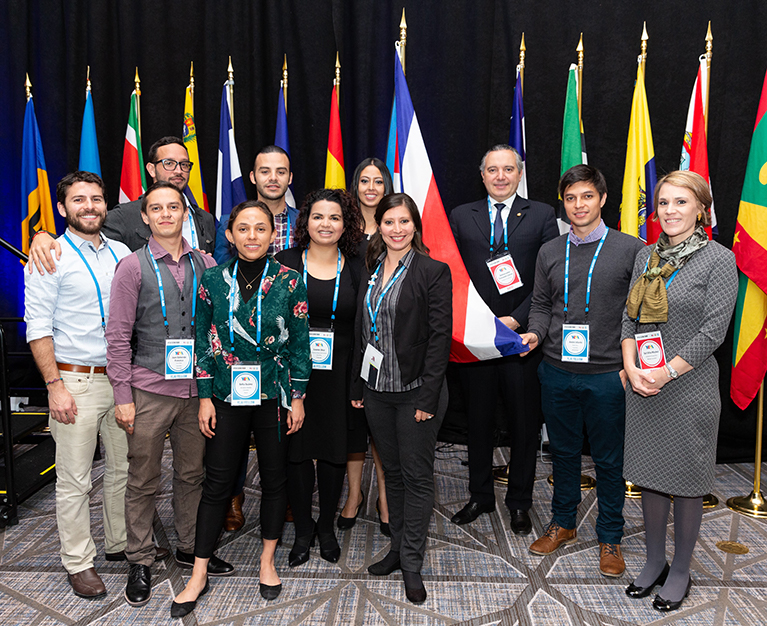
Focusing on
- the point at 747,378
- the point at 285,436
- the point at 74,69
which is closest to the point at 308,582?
the point at 285,436

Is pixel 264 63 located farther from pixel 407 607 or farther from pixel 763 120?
pixel 407 607

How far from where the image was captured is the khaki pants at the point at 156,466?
237 cm

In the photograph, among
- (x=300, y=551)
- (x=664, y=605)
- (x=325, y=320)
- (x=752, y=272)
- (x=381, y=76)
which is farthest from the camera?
(x=381, y=76)

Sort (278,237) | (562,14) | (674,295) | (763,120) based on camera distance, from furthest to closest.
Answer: (562,14)
(763,120)
(278,237)
(674,295)

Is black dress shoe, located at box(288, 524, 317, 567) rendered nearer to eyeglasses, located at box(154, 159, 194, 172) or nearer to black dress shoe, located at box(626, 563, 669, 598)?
black dress shoe, located at box(626, 563, 669, 598)

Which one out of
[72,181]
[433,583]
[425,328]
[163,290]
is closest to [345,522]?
[433,583]

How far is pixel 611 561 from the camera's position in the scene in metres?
2.55

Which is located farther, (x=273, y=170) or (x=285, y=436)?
(x=273, y=170)

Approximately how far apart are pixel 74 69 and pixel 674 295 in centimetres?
488

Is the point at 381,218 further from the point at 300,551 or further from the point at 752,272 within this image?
the point at 752,272

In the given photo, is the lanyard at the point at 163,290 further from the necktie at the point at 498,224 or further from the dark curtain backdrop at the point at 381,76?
the dark curtain backdrop at the point at 381,76

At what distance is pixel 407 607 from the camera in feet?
7.54

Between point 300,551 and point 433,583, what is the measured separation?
624mm

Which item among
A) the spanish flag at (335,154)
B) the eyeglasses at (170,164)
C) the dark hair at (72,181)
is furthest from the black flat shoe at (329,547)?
the spanish flag at (335,154)
